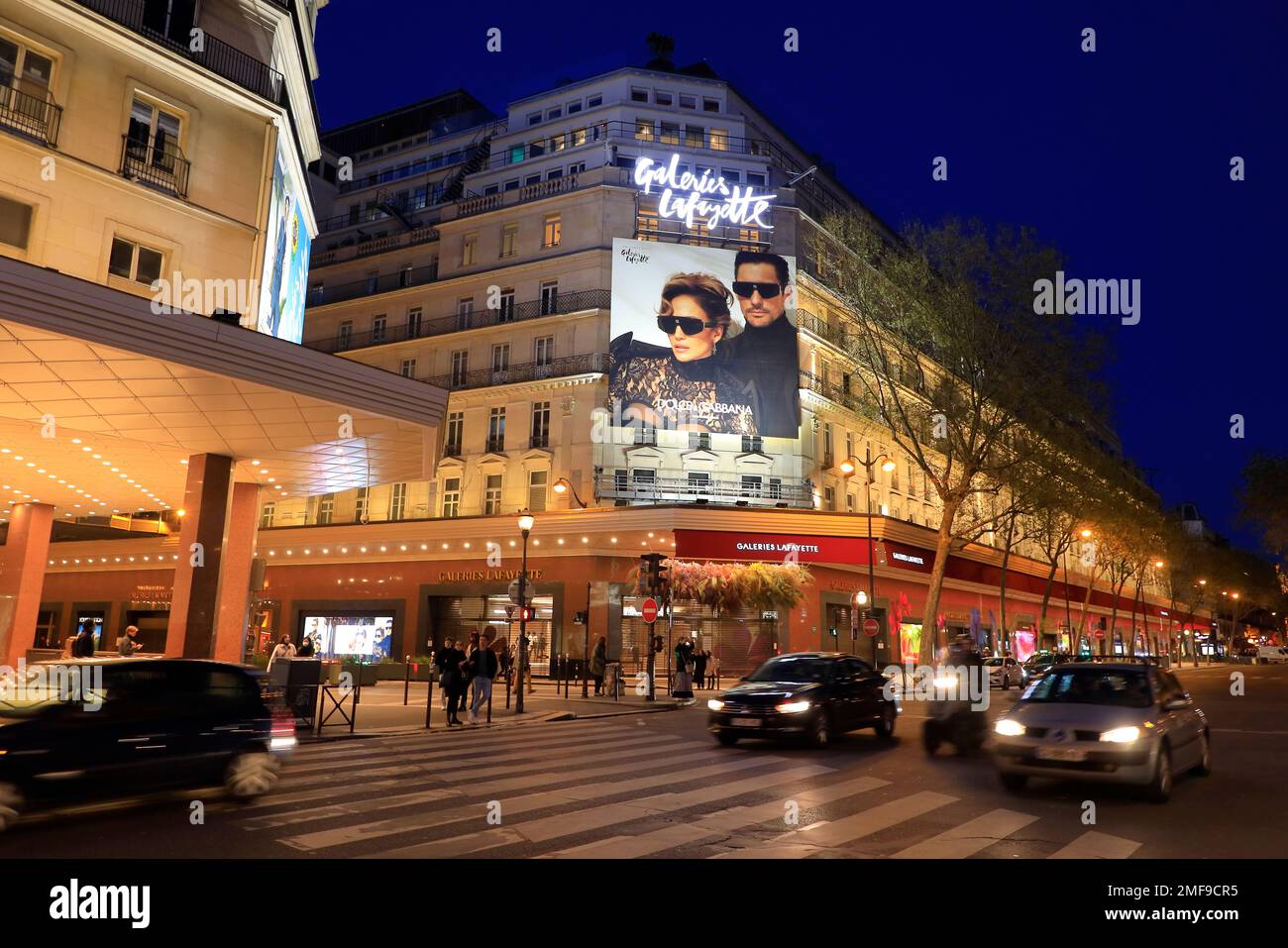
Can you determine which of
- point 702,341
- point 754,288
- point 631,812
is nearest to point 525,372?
point 702,341

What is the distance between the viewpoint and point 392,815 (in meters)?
8.47

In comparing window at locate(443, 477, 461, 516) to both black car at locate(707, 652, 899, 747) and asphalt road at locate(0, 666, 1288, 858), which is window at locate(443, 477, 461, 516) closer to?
black car at locate(707, 652, 899, 747)

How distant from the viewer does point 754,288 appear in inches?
1619

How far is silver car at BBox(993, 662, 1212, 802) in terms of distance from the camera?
948 centimetres

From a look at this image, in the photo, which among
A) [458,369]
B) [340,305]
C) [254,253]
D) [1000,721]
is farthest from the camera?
[340,305]

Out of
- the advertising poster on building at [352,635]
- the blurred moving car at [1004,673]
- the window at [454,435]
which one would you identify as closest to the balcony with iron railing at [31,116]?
the window at [454,435]

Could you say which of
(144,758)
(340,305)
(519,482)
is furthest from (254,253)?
(340,305)

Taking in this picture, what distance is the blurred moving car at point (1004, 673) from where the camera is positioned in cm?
3541

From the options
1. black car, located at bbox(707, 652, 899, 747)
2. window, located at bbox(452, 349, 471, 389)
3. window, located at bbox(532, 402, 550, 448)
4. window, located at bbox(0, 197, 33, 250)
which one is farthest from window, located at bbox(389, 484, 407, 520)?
black car, located at bbox(707, 652, 899, 747)

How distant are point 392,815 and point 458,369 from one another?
3749 cm

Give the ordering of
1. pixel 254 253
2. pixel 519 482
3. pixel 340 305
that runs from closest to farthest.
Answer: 1. pixel 254 253
2. pixel 519 482
3. pixel 340 305

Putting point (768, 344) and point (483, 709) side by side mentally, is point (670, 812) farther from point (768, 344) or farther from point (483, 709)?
point (768, 344)

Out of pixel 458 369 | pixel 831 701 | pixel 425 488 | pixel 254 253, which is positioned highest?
pixel 458 369
